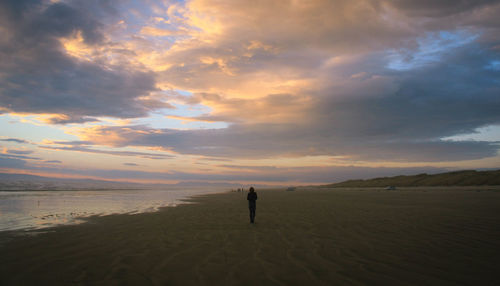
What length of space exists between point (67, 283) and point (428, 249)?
10.1m

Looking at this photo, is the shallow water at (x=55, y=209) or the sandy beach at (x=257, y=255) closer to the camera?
the sandy beach at (x=257, y=255)

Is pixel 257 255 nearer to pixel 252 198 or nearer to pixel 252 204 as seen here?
pixel 252 204

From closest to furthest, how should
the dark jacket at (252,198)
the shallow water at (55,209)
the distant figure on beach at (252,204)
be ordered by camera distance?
the distant figure on beach at (252,204), the shallow water at (55,209), the dark jacket at (252,198)

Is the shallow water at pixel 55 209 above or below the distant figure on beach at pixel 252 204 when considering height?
below

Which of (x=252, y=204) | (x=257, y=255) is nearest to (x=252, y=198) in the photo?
(x=252, y=204)

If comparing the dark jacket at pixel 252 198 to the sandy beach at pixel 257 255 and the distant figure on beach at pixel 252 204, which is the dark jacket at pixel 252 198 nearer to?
the distant figure on beach at pixel 252 204

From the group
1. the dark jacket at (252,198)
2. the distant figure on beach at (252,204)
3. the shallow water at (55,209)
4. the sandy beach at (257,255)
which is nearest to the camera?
the sandy beach at (257,255)

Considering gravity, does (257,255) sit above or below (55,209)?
above

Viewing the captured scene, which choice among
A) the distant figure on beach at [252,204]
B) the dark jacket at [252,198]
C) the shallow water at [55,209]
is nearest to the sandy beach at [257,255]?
the distant figure on beach at [252,204]

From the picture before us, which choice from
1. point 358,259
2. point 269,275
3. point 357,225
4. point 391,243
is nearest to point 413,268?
point 358,259

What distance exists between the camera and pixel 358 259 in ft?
24.3

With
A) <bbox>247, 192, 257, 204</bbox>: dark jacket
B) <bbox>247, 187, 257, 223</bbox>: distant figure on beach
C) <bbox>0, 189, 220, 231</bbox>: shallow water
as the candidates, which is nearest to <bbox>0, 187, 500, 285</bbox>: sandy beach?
<bbox>247, 187, 257, 223</bbox>: distant figure on beach

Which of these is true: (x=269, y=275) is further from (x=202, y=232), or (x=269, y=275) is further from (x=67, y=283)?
(x=202, y=232)

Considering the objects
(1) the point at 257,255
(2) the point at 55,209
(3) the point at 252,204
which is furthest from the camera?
(2) the point at 55,209
